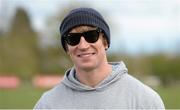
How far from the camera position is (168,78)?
5384 cm

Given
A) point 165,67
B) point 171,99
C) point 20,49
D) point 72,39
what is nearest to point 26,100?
point 171,99

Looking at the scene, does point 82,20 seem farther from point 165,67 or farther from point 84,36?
point 165,67

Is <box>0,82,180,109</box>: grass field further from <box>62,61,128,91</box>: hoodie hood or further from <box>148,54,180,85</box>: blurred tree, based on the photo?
<box>148,54,180,85</box>: blurred tree

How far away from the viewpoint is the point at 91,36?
302cm

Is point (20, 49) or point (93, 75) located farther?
point (20, 49)

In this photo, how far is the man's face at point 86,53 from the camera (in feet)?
9.92

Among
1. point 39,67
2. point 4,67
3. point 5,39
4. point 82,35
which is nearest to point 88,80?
point 82,35

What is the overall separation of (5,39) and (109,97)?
143 ft

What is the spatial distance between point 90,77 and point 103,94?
0.12 meters

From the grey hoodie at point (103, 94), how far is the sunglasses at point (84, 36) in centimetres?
22

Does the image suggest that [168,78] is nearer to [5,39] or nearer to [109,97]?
[5,39]

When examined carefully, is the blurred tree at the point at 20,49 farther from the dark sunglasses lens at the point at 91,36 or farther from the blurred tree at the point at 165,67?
the dark sunglasses lens at the point at 91,36

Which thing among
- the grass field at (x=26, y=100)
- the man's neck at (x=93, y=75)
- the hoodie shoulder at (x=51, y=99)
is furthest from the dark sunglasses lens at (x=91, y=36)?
the grass field at (x=26, y=100)

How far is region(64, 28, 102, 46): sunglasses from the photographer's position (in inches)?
119
